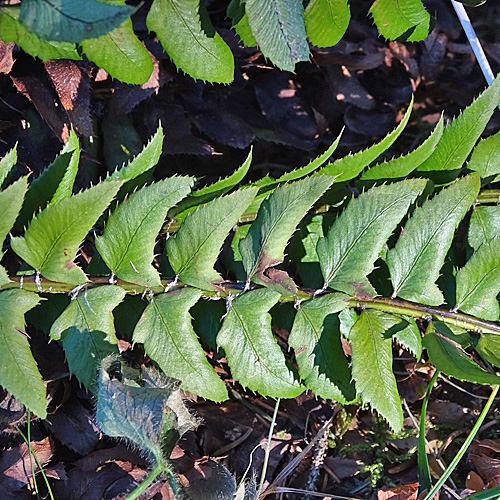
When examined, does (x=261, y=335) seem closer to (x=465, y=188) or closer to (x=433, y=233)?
(x=433, y=233)

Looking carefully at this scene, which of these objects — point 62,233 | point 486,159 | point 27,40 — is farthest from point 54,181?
point 486,159

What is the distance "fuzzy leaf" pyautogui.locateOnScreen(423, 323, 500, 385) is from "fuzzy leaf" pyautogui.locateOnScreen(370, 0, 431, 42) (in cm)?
79

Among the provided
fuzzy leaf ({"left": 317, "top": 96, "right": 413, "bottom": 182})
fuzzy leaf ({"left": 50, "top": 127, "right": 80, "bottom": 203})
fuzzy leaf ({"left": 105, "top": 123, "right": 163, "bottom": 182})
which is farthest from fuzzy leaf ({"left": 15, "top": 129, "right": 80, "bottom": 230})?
fuzzy leaf ({"left": 317, "top": 96, "right": 413, "bottom": 182})

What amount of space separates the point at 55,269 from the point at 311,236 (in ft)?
2.13

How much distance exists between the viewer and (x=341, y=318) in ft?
4.42

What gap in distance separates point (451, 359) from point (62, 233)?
3.05ft

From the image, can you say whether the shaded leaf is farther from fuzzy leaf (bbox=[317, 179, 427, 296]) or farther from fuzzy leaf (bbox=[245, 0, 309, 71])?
fuzzy leaf (bbox=[245, 0, 309, 71])

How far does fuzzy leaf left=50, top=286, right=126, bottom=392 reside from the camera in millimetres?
1259

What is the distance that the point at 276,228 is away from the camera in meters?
1.27

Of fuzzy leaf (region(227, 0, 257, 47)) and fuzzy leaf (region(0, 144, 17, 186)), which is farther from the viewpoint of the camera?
fuzzy leaf (region(227, 0, 257, 47))

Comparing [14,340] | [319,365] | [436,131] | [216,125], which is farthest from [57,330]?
[436,131]

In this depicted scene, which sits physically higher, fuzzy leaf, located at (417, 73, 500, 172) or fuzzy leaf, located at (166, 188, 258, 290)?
fuzzy leaf, located at (417, 73, 500, 172)

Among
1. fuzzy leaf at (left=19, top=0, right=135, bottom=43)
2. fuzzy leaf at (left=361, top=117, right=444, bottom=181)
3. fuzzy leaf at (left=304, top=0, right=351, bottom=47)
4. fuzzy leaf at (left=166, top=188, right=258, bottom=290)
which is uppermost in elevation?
fuzzy leaf at (left=19, top=0, right=135, bottom=43)

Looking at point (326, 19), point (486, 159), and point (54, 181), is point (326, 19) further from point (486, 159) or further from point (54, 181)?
point (54, 181)
